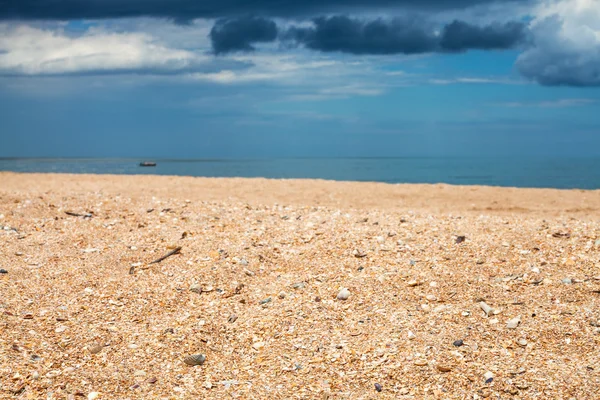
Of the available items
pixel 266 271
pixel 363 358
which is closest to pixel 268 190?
pixel 266 271

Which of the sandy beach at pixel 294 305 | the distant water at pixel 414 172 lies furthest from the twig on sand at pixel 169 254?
the distant water at pixel 414 172

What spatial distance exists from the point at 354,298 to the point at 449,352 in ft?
5.00

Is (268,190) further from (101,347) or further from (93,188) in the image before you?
(101,347)

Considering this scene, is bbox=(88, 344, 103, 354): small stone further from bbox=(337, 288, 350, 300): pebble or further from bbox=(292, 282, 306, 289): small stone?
bbox=(337, 288, 350, 300): pebble

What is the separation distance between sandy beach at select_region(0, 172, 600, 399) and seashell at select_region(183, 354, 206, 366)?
47 millimetres

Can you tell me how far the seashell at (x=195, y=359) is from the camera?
18.8 ft

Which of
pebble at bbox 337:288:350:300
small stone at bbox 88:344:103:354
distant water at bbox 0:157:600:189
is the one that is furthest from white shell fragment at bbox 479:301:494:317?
distant water at bbox 0:157:600:189

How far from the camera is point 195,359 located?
574 cm

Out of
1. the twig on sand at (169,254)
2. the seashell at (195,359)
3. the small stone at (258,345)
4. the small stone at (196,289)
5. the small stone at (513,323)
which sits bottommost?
the seashell at (195,359)

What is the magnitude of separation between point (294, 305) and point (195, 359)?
146 cm

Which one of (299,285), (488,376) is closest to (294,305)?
(299,285)

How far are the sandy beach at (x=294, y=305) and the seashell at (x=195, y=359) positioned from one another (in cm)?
5

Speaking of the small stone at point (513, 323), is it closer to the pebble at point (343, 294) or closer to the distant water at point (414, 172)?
the pebble at point (343, 294)

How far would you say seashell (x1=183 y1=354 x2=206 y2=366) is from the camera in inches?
226
